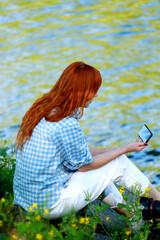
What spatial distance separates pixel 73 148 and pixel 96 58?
613 cm

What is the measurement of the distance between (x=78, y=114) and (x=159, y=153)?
291 cm

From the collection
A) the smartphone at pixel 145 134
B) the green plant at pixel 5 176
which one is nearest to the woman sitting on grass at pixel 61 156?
the smartphone at pixel 145 134

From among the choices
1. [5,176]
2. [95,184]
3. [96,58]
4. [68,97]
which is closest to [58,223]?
[95,184]

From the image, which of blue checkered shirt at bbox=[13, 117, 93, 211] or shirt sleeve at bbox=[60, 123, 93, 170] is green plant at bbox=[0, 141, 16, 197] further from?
shirt sleeve at bbox=[60, 123, 93, 170]

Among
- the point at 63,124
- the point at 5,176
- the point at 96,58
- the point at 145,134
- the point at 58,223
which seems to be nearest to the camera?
the point at 63,124

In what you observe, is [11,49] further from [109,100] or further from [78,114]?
[78,114]

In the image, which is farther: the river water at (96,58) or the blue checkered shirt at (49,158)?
the river water at (96,58)

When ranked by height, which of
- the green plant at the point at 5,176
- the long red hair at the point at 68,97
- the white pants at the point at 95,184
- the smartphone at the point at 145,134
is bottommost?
the green plant at the point at 5,176

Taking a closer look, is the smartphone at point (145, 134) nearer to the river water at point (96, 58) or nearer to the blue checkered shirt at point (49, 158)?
the blue checkered shirt at point (49, 158)

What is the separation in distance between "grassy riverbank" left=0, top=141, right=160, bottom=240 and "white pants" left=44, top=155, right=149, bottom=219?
0.05 meters

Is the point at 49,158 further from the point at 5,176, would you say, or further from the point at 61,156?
the point at 5,176

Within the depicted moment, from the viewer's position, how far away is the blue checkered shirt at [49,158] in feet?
9.05

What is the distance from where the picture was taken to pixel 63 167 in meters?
2.91

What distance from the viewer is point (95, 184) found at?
292cm
